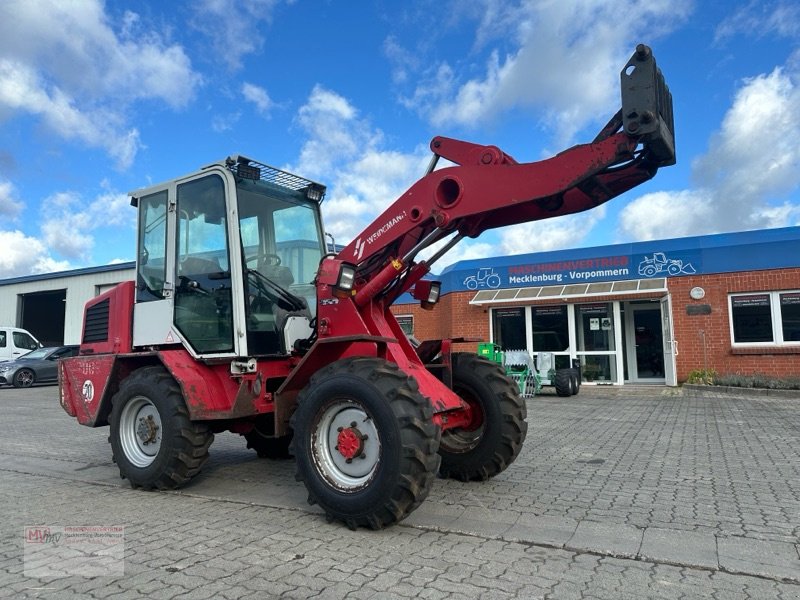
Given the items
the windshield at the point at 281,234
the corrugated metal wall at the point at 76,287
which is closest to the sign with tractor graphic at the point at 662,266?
the windshield at the point at 281,234

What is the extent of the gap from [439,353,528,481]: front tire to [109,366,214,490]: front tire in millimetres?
2316

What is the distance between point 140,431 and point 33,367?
18.3 meters

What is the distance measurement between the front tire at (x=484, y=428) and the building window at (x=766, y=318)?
41.1 ft

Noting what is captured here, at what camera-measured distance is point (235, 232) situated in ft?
18.3

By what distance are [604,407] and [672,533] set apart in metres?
8.53

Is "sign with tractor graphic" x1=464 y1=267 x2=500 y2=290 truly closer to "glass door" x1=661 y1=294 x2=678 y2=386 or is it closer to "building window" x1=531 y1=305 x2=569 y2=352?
"building window" x1=531 y1=305 x2=569 y2=352

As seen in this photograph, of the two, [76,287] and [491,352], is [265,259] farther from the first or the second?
[76,287]

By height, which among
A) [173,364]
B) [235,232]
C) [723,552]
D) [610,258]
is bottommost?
[723,552]

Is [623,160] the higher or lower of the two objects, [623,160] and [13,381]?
the higher

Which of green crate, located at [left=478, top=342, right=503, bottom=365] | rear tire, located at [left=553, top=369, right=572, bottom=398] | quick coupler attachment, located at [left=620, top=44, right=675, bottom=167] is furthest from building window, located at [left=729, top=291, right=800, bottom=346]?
quick coupler attachment, located at [left=620, top=44, right=675, bottom=167]

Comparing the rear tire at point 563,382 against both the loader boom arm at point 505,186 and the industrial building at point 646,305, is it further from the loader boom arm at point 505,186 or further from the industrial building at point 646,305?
the loader boom arm at point 505,186

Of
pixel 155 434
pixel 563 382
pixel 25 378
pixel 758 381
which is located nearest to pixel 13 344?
pixel 25 378

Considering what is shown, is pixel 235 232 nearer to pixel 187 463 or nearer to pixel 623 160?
pixel 187 463

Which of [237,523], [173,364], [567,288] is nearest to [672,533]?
[237,523]
